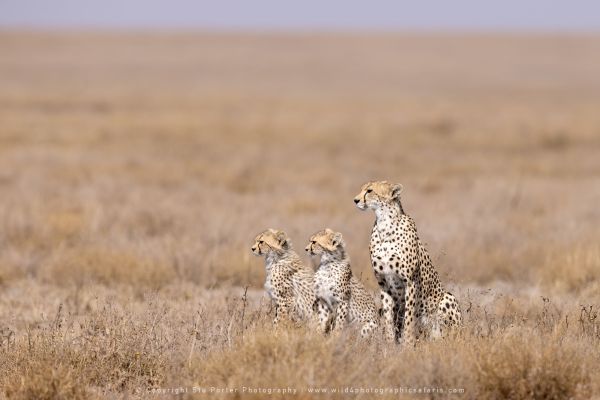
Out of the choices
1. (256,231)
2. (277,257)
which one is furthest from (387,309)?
(256,231)

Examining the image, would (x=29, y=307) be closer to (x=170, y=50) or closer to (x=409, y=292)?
(x=409, y=292)

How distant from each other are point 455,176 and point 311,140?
679 centimetres

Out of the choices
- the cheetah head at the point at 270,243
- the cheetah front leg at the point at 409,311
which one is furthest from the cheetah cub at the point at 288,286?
the cheetah front leg at the point at 409,311

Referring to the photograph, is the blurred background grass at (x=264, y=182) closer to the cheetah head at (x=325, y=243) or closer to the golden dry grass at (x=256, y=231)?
the golden dry grass at (x=256, y=231)

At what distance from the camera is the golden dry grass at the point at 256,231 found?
5.26 metres

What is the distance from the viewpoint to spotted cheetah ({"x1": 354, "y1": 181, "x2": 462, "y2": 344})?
5.98 meters

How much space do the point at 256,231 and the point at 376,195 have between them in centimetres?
533

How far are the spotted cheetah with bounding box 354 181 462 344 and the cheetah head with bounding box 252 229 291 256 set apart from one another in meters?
1.17

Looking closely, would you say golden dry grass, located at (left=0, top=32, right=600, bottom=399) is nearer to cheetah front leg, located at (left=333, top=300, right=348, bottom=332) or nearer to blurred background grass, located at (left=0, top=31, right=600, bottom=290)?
blurred background grass, located at (left=0, top=31, right=600, bottom=290)

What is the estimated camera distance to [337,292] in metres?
6.27

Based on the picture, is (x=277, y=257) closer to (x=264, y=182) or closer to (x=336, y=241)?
(x=336, y=241)

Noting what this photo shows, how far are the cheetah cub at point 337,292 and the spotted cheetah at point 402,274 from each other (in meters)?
0.20

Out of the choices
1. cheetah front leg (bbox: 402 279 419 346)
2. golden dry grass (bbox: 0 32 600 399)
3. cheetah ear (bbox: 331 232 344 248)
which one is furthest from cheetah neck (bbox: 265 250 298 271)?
cheetah front leg (bbox: 402 279 419 346)

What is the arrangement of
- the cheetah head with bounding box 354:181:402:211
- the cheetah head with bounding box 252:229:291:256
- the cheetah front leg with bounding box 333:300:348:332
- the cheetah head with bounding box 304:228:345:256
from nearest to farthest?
the cheetah head with bounding box 354:181:402:211, the cheetah front leg with bounding box 333:300:348:332, the cheetah head with bounding box 304:228:345:256, the cheetah head with bounding box 252:229:291:256
